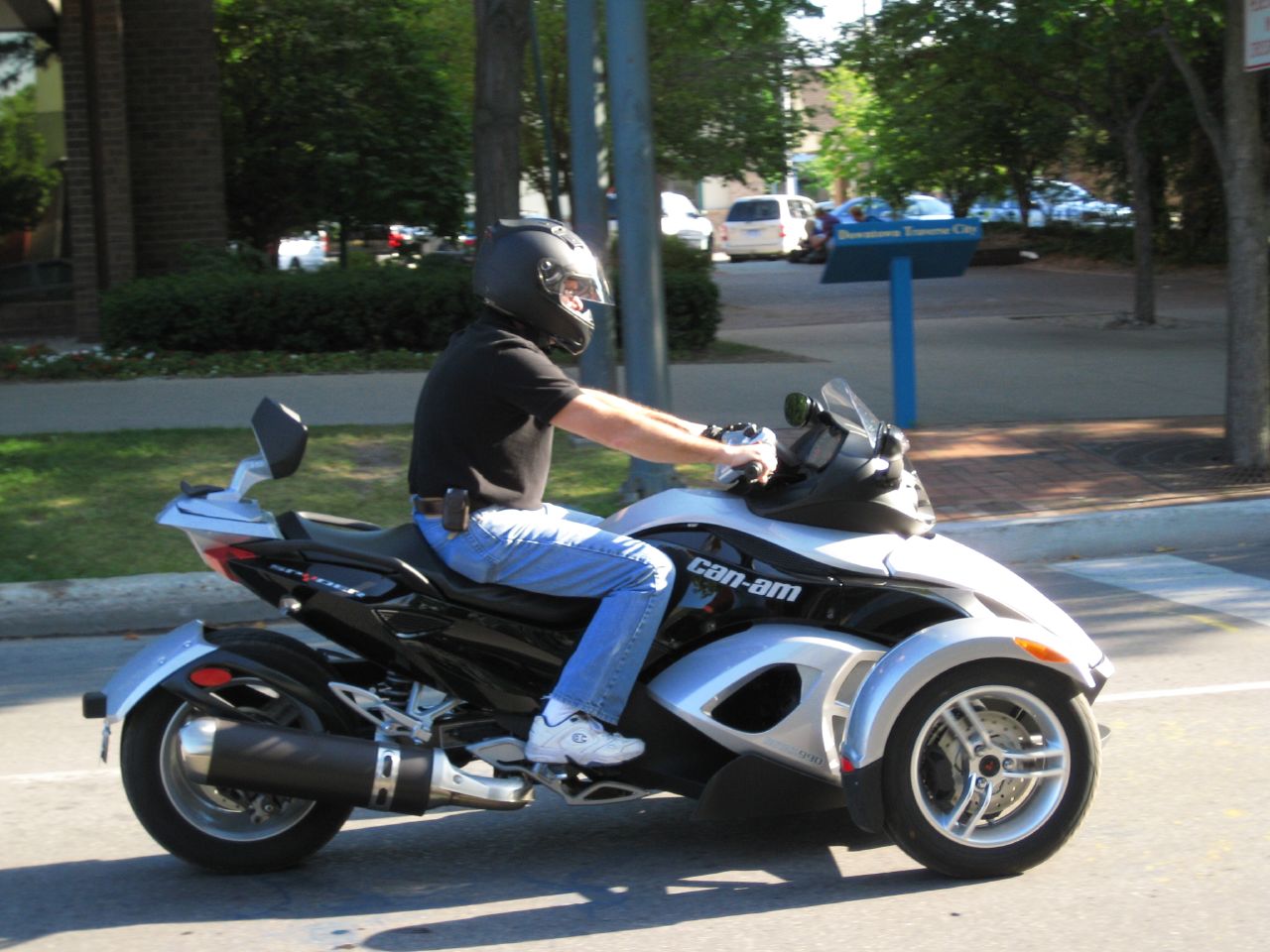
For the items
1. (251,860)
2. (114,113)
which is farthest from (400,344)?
(251,860)

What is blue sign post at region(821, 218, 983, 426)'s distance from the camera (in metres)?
10.7

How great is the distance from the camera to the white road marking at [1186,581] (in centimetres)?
740

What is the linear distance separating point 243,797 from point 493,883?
766 mm

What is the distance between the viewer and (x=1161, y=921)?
391cm

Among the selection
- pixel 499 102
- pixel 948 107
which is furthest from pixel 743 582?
pixel 948 107

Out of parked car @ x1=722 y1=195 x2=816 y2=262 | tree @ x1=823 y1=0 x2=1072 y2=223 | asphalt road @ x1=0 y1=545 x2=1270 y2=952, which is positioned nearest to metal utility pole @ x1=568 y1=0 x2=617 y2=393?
asphalt road @ x1=0 y1=545 x2=1270 y2=952

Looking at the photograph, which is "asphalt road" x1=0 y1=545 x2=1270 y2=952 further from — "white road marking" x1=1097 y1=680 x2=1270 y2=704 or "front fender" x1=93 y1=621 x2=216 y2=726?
"front fender" x1=93 y1=621 x2=216 y2=726

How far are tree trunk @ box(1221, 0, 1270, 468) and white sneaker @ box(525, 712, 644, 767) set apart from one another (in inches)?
283

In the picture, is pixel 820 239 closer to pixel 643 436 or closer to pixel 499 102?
pixel 499 102

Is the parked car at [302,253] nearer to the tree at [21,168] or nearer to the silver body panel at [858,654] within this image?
the tree at [21,168]

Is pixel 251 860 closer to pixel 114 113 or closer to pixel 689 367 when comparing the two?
pixel 689 367

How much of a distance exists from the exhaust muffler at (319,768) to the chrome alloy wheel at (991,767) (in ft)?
4.18

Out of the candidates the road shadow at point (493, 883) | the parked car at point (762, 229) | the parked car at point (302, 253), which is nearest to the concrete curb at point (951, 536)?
the road shadow at point (493, 883)

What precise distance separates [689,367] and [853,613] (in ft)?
32.9
